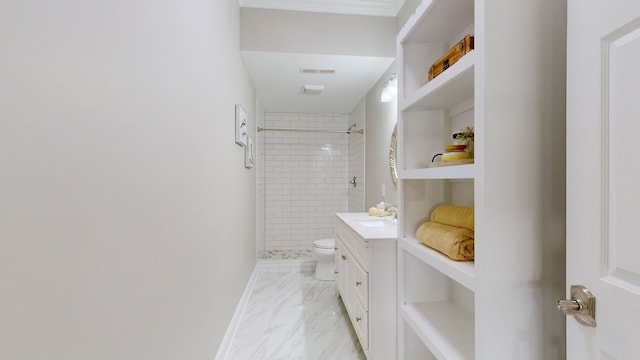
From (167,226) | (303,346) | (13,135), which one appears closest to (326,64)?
(167,226)

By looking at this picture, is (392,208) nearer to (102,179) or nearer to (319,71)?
(319,71)

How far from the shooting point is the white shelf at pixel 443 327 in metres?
1.12

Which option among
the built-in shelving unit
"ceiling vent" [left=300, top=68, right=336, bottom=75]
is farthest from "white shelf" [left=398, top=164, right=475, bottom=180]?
"ceiling vent" [left=300, top=68, right=336, bottom=75]

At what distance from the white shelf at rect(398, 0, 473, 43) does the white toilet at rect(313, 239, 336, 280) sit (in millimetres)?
2375

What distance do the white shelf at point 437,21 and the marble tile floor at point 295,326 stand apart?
76.5 inches

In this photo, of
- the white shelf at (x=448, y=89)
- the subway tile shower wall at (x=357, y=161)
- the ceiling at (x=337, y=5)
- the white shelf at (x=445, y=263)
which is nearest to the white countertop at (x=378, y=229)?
the white shelf at (x=445, y=263)

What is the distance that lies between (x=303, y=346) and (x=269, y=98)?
2.88m

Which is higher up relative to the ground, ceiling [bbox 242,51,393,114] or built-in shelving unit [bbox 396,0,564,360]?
ceiling [bbox 242,51,393,114]

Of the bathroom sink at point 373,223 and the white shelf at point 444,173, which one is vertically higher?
the white shelf at point 444,173

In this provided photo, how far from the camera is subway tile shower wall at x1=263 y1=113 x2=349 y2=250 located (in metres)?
4.57

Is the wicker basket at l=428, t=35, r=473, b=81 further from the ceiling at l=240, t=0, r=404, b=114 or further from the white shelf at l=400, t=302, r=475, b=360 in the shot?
the ceiling at l=240, t=0, r=404, b=114

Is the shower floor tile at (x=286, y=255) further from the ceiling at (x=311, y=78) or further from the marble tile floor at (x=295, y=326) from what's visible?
the ceiling at (x=311, y=78)
